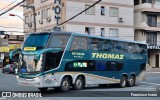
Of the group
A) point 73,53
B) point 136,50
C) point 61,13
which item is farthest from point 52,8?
point 73,53

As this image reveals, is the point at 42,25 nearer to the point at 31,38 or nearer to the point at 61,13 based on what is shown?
the point at 61,13

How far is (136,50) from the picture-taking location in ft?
91.7

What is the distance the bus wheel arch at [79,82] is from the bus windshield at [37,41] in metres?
3.43

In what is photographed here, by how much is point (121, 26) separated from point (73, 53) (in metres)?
33.1

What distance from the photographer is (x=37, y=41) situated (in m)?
20.7

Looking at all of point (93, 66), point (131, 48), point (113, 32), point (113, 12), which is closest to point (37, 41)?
point (93, 66)

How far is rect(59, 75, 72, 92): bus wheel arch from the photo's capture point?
21.1 metres

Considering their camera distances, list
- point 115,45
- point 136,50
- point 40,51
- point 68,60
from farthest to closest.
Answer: point 136,50 < point 115,45 < point 68,60 < point 40,51

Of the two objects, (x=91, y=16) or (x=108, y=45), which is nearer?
(x=108, y=45)

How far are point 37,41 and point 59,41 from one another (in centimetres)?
131

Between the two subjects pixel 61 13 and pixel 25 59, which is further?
pixel 61 13

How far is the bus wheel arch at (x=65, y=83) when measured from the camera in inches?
830

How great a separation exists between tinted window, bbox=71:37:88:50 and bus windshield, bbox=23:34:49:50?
6.87 ft

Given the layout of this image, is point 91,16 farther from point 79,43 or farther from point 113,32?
point 79,43
